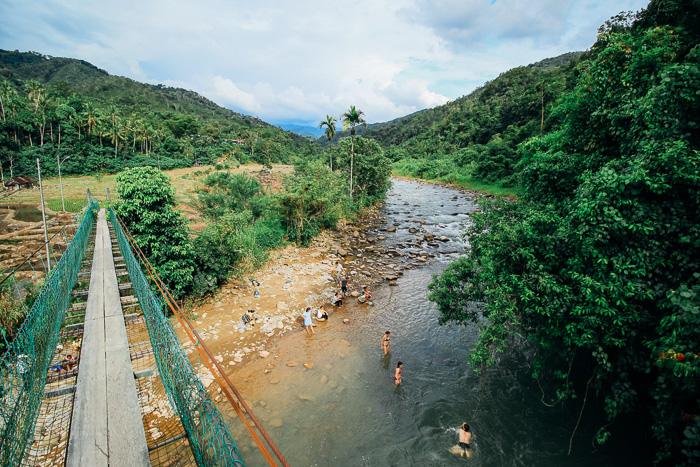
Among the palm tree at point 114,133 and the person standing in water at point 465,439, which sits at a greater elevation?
the palm tree at point 114,133

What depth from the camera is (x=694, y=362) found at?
4.21 m

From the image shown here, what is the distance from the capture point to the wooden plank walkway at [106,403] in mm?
3580

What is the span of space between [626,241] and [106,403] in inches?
360

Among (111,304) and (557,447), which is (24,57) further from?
(557,447)

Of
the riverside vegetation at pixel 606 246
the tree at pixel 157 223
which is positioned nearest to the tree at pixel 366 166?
the riverside vegetation at pixel 606 246

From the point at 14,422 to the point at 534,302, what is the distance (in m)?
9.04

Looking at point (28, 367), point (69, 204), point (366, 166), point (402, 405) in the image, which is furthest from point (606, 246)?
point (69, 204)

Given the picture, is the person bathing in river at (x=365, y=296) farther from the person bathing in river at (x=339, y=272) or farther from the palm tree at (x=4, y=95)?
the palm tree at (x=4, y=95)

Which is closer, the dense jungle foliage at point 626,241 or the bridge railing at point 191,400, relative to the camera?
the bridge railing at point 191,400

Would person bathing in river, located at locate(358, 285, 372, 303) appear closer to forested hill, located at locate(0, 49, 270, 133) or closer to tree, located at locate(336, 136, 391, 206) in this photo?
tree, located at locate(336, 136, 391, 206)

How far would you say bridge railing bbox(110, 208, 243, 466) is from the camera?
312cm

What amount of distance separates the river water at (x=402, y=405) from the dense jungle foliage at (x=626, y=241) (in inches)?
62.0

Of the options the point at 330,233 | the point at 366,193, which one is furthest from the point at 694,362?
the point at 366,193

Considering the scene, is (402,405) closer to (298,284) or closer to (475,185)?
(298,284)
